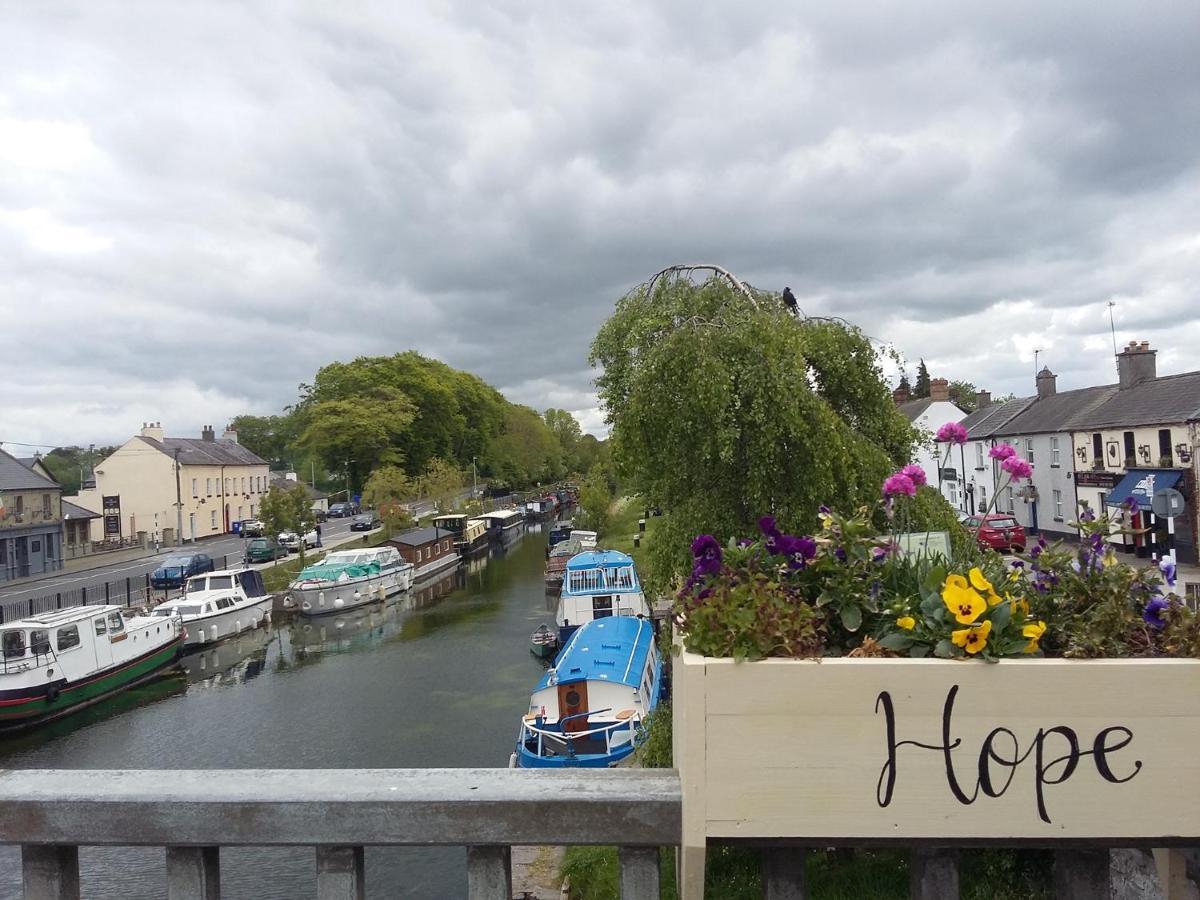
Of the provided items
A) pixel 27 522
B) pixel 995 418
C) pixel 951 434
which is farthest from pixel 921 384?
pixel 951 434

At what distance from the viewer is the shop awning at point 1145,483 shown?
28.8m

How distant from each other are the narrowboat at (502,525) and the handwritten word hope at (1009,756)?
62351 millimetres

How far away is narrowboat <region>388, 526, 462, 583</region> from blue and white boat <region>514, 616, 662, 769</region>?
2743 centimetres

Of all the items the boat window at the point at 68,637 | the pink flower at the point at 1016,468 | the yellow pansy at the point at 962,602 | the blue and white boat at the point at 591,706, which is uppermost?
the pink flower at the point at 1016,468

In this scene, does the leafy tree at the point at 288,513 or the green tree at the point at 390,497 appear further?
the green tree at the point at 390,497

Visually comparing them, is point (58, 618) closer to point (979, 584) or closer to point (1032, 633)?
point (979, 584)

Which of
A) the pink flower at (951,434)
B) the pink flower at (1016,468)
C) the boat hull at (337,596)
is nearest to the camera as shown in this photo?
the pink flower at (1016,468)

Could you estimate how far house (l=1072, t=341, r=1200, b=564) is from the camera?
2875cm

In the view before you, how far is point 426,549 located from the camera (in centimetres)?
4647

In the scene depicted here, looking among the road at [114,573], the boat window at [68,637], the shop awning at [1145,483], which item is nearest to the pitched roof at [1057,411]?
the shop awning at [1145,483]

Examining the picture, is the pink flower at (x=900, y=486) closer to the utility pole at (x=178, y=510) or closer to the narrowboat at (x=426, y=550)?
the narrowboat at (x=426, y=550)

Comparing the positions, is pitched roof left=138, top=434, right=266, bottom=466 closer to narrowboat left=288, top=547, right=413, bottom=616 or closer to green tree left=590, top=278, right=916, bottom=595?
narrowboat left=288, top=547, right=413, bottom=616

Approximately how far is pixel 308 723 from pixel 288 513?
2405 centimetres

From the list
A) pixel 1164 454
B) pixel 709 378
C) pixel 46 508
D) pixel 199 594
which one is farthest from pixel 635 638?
pixel 46 508
